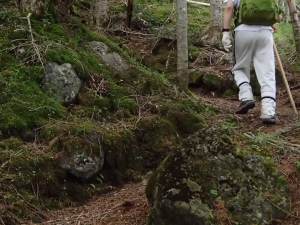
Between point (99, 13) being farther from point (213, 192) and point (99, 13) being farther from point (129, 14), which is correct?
point (213, 192)

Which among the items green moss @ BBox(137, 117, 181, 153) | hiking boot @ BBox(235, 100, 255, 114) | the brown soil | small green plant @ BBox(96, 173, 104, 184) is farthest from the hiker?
small green plant @ BBox(96, 173, 104, 184)

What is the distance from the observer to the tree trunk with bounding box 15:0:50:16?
22.1 feet

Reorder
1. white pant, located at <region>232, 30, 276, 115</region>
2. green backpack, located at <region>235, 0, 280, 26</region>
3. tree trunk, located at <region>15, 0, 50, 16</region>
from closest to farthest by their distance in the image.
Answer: green backpack, located at <region>235, 0, 280, 26</region>, white pant, located at <region>232, 30, 276, 115</region>, tree trunk, located at <region>15, 0, 50, 16</region>

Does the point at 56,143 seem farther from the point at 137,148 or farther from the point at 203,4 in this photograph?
the point at 203,4

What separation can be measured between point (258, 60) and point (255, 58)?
7 centimetres

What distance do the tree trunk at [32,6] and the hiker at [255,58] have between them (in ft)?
9.42

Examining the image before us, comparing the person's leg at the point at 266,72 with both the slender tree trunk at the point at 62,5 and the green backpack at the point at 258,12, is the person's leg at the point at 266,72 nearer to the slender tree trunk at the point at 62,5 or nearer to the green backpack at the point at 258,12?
the green backpack at the point at 258,12

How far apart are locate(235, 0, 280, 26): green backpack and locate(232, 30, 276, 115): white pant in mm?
165

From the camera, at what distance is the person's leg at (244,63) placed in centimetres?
627

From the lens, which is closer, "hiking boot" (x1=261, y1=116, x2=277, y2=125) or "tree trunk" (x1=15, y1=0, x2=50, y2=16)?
"hiking boot" (x1=261, y1=116, x2=277, y2=125)

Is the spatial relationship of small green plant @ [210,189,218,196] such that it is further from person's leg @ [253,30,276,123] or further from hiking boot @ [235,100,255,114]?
hiking boot @ [235,100,255,114]

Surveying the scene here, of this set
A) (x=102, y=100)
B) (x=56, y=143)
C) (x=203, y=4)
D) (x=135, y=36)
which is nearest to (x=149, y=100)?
(x=102, y=100)

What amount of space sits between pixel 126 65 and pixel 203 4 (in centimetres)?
1212

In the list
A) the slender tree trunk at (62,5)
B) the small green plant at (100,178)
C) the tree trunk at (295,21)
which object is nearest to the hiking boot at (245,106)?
the small green plant at (100,178)
